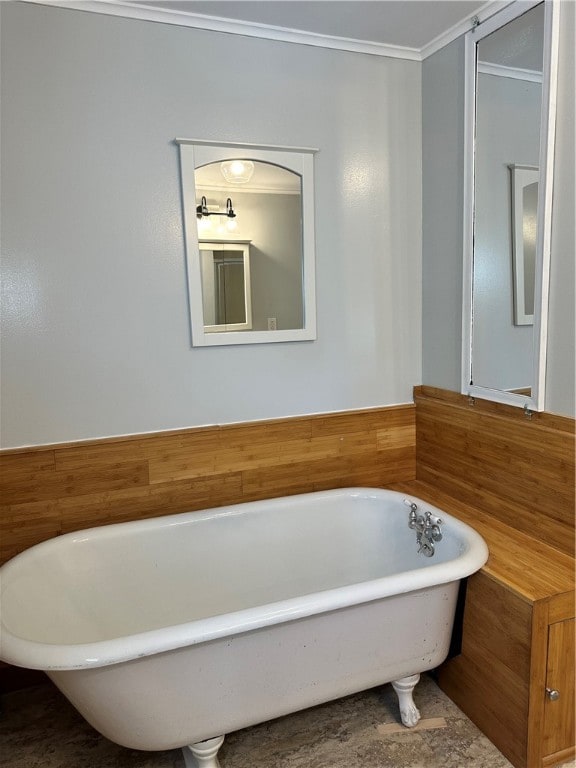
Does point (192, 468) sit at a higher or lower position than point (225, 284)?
lower

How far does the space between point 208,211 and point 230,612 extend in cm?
142

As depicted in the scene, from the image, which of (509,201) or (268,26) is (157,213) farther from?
(509,201)

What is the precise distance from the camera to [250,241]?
2.13 metres

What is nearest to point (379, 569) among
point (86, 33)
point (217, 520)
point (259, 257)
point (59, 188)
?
point (217, 520)

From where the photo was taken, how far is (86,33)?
1.84 meters

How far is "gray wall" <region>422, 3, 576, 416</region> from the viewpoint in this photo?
1.67 m

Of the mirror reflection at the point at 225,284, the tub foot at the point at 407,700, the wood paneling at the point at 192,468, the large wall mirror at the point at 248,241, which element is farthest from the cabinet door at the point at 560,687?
the mirror reflection at the point at 225,284

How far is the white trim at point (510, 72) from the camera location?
1.75 m

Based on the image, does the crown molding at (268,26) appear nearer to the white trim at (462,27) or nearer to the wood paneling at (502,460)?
the white trim at (462,27)

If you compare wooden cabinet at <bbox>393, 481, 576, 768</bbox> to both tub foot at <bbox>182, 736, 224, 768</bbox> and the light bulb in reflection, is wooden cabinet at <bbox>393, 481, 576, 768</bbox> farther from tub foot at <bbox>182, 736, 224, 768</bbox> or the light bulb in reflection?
the light bulb in reflection

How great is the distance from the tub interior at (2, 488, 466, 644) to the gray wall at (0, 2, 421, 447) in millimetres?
405

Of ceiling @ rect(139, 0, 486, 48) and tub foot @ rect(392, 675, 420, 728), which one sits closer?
tub foot @ rect(392, 675, 420, 728)

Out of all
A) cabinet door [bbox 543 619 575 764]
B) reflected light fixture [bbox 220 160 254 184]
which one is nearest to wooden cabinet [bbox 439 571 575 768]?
cabinet door [bbox 543 619 575 764]

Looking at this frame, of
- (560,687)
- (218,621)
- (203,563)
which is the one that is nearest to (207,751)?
(218,621)
